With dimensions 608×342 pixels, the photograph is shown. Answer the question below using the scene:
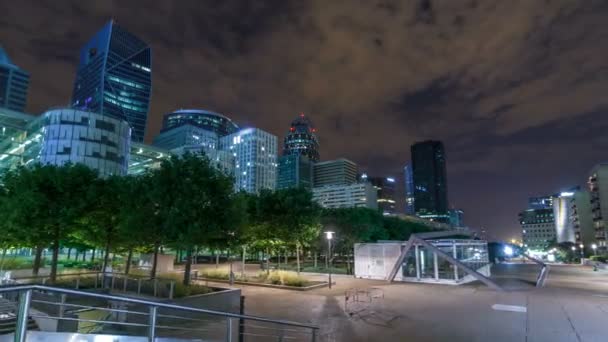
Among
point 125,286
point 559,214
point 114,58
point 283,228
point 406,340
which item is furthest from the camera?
point 114,58

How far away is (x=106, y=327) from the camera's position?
13.6 m

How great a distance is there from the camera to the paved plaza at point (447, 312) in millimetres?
13664

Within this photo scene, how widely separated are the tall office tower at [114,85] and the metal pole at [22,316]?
201 metres

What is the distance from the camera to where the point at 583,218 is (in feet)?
381

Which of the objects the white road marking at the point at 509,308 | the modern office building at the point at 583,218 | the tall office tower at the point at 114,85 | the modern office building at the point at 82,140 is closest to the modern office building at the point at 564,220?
the modern office building at the point at 583,218

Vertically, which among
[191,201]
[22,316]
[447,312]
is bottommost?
[447,312]

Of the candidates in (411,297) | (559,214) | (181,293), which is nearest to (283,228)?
(411,297)

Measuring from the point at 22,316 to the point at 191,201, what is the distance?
16135 mm

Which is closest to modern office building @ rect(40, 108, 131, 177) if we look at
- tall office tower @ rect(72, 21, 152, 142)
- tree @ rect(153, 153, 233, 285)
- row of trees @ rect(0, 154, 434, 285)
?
row of trees @ rect(0, 154, 434, 285)

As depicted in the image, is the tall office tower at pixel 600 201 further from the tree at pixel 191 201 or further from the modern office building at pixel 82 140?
the modern office building at pixel 82 140

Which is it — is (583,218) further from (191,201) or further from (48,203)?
(48,203)

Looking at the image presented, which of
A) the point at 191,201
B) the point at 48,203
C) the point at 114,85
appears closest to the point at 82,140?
the point at 48,203

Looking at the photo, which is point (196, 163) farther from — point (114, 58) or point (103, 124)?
point (114, 58)

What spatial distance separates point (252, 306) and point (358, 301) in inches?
239
